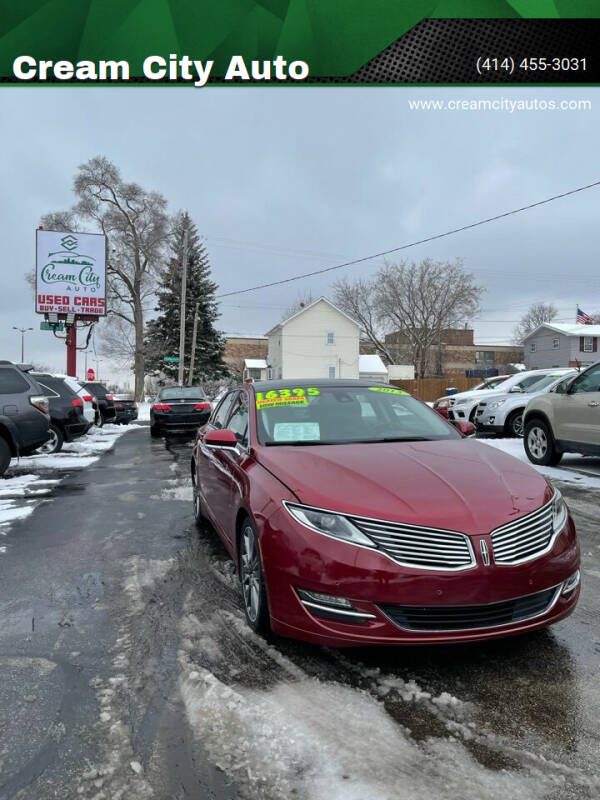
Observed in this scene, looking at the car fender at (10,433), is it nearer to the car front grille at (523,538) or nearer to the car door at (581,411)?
the car front grille at (523,538)

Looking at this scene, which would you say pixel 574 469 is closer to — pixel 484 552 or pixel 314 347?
pixel 484 552

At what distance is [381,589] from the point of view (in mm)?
2496

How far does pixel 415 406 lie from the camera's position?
4523 mm

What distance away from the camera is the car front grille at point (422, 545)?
2.50 m

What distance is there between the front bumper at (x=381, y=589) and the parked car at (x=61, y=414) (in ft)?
33.7

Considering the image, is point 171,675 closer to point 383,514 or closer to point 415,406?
point 383,514

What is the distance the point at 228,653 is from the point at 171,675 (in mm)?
330

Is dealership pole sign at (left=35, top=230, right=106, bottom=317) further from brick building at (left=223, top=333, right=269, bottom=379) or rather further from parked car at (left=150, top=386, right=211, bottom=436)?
brick building at (left=223, top=333, right=269, bottom=379)

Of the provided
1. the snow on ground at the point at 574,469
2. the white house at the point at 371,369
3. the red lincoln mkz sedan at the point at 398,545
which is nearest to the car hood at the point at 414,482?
the red lincoln mkz sedan at the point at 398,545

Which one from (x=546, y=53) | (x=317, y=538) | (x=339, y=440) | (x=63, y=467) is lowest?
(x=63, y=467)

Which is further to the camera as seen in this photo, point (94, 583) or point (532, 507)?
point (94, 583)

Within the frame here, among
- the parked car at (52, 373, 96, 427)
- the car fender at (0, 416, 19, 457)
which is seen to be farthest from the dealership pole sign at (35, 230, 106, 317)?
the car fender at (0, 416, 19, 457)

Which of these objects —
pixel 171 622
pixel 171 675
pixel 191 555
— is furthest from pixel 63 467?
pixel 171 675

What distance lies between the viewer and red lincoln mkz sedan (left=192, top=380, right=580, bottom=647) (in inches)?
98.8
